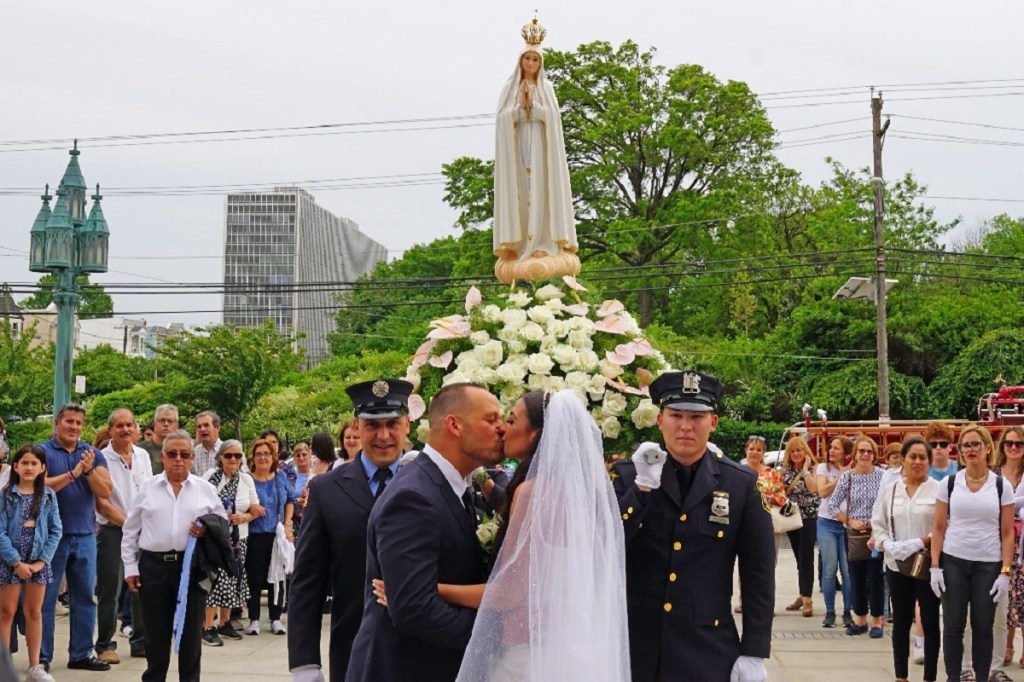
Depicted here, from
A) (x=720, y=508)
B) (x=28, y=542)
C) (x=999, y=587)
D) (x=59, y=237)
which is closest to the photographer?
(x=720, y=508)

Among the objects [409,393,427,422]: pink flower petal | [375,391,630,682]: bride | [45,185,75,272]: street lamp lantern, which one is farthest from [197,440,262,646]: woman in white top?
[45,185,75,272]: street lamp lantern

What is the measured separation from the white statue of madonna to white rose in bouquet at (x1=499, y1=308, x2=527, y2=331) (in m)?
2.51

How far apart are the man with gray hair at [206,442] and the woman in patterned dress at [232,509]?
404mm

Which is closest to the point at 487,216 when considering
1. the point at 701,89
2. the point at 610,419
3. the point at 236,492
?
the point at 701,89

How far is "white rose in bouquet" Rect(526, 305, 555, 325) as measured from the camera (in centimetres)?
639

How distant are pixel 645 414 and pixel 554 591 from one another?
7.02 ft

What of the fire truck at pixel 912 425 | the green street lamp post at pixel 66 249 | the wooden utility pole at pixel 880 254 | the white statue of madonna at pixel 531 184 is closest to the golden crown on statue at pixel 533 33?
the white statue of madonna at pixel 531 184

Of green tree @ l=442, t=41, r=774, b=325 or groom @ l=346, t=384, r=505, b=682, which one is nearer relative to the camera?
groom @ l=346, t=384, r=505, b=682

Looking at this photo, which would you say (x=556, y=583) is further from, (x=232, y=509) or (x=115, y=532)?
(x=232, y=509)

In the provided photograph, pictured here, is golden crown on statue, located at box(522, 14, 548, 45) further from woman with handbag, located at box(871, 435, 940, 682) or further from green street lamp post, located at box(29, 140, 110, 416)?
green street lamp post, located at box(29, 140, 110, 416)

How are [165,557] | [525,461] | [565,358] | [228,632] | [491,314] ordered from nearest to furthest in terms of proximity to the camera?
[525,461], [565,358], [491,314], [165,557], [228,632]

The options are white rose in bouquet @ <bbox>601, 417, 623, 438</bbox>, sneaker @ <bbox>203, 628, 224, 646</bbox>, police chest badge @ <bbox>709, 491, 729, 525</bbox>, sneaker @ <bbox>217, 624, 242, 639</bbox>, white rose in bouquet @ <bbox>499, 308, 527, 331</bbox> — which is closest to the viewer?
police chest badge @ <bbox>709, 491, 729, 525</bbox>

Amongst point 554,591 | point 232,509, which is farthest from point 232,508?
point 554,591

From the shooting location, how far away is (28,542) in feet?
30.1
